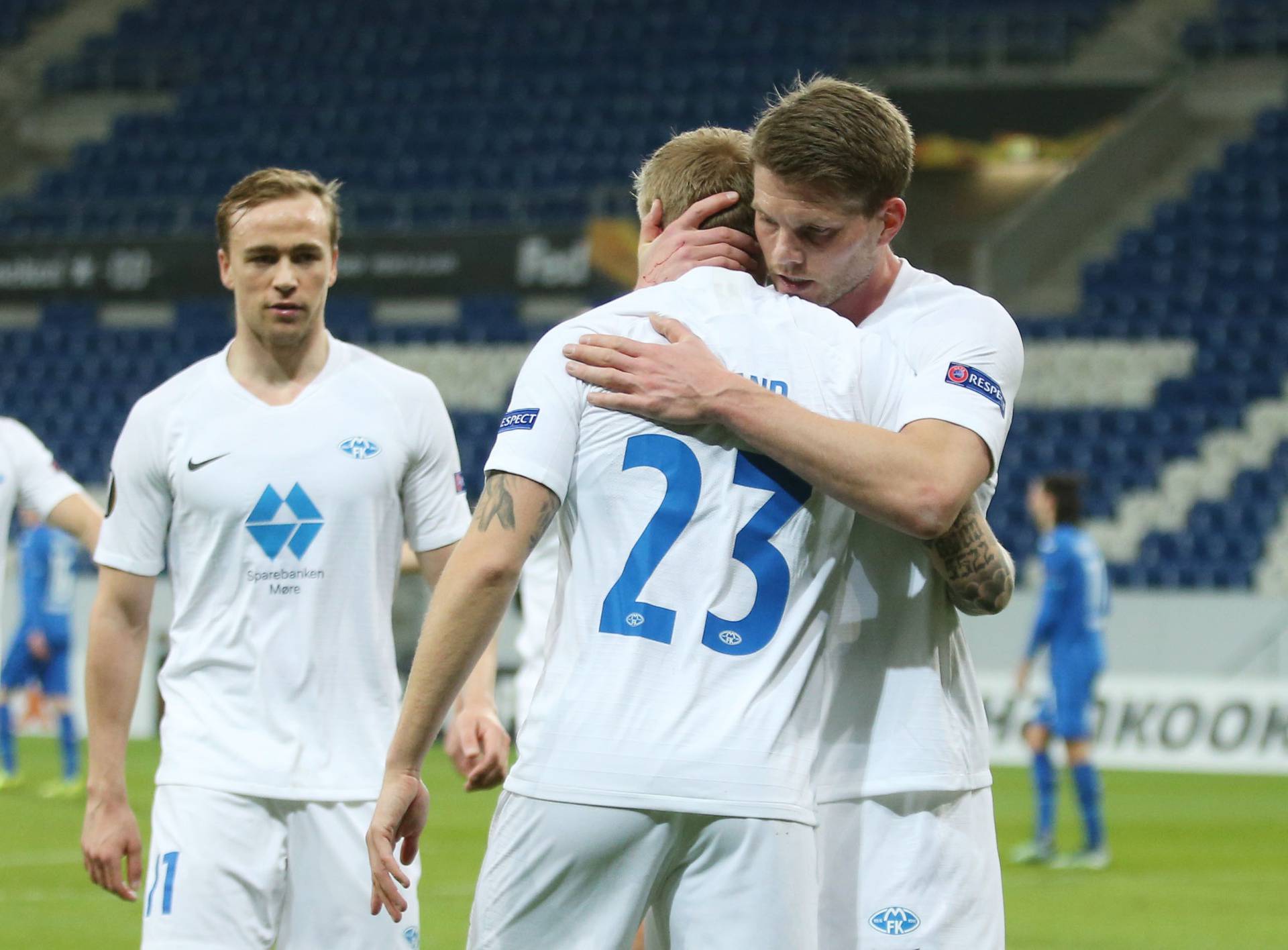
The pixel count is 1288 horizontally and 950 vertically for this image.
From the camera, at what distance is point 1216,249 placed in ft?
62.7

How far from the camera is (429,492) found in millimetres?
4137

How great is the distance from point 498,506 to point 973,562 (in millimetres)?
779

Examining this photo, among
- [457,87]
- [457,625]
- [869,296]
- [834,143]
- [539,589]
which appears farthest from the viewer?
[457,87]

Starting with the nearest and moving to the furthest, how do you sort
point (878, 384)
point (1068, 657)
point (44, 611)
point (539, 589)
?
1. point (878, 384)
2. point (539, 589)
3. point (1068, 657)
4. point (44, 611)

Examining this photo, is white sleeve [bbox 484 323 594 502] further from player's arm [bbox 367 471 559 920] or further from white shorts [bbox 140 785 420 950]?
white shorts [bbox 140 785 420 950]

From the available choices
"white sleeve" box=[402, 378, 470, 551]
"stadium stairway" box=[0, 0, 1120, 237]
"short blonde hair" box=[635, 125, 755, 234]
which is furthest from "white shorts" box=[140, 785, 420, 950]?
"stadium stairway" box=[0, 0, 1120, 237]

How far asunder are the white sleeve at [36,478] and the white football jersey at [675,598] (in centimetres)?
327

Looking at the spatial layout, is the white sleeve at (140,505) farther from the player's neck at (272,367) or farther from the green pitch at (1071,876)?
the green pitch at (1071,876)

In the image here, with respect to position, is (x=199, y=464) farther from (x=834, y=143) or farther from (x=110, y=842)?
(x=834, y=143)

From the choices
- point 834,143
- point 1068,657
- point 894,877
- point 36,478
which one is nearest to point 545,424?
point 834,143

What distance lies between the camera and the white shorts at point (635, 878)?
2.56m

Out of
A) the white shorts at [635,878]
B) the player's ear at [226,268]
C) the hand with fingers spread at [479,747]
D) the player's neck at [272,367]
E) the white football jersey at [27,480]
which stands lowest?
the hand with fingers spread at [479,747]

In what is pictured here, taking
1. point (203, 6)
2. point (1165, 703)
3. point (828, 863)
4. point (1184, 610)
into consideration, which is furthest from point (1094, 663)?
point (203, 6)

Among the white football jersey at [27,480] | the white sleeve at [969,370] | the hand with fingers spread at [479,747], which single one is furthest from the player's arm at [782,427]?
the white football jersey at [27,480]
